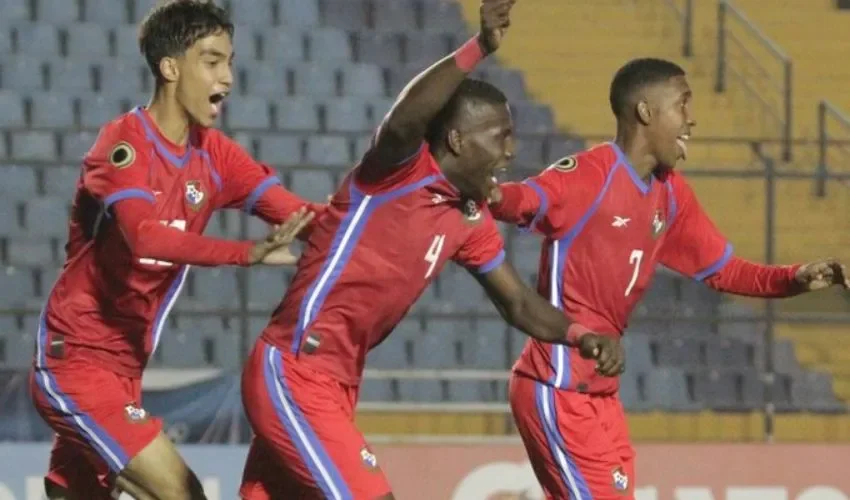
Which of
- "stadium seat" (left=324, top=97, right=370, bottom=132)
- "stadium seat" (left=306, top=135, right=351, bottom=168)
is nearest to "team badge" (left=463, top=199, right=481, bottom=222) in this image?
"stadium seat" (left=306, top=135, right=351, bottom=168)

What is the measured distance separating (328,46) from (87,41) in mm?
1736

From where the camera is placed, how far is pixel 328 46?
1481cm

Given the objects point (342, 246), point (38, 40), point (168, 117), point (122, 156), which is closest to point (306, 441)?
point (342, 246)

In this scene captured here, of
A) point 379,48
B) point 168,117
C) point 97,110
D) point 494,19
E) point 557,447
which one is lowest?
point 557,447

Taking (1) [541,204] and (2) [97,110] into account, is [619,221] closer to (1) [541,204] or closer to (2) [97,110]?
(1) [541,204]

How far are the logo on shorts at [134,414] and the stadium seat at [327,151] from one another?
644cm

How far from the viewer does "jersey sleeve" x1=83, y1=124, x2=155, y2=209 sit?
6383 millimetres

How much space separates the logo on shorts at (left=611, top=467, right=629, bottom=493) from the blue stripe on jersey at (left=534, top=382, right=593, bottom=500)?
0.10 metres

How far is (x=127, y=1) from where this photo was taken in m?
14.6

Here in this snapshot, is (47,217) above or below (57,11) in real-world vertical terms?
below

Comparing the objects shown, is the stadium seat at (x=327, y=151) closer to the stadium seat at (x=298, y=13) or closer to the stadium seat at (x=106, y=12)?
the stadium seat at (x=298, y=13)

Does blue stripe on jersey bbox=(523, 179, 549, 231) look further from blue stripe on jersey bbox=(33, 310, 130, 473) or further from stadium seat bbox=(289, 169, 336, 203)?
stadium seat bbox=(289, 169, 336, 203)

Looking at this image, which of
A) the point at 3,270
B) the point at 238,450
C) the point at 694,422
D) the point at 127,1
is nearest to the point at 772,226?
the point at 694,422

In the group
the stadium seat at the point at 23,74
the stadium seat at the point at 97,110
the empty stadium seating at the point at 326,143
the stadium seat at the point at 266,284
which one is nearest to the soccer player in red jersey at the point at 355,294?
the empty stadium seating at the point at 326,143
